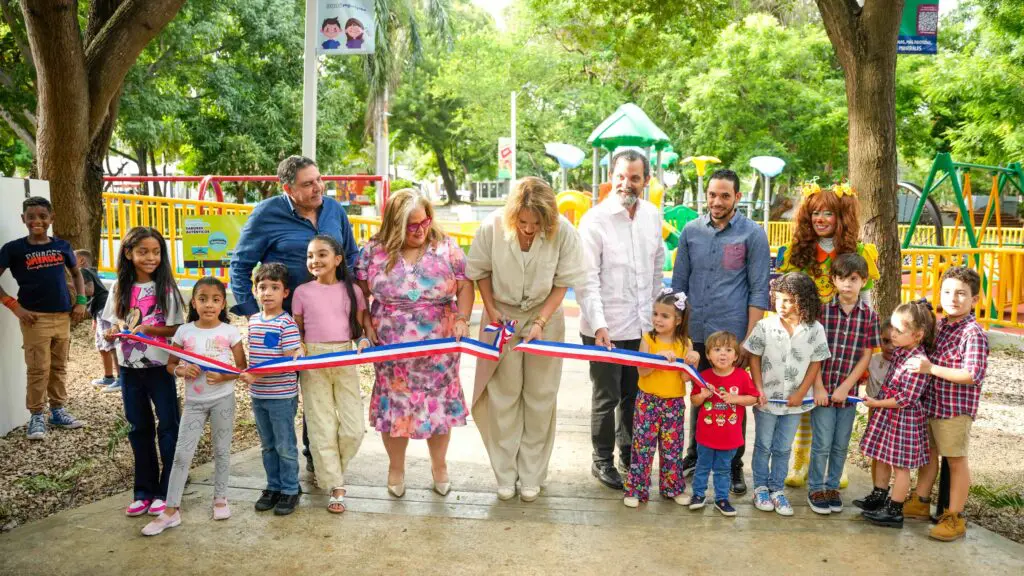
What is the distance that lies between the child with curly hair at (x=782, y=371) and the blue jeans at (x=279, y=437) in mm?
2571

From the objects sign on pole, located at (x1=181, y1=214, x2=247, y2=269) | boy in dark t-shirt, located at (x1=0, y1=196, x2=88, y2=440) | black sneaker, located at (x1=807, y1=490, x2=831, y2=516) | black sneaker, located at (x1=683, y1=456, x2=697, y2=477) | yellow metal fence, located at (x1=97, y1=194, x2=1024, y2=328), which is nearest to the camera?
black sneaker, located at (x1=807, y1=490, x2=831, y2=516)

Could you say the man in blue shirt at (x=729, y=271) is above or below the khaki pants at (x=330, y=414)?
above

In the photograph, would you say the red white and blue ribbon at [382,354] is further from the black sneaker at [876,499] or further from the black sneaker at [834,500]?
the black sneaker at [876,499]

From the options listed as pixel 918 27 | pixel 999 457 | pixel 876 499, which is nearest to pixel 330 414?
pixel 876 499

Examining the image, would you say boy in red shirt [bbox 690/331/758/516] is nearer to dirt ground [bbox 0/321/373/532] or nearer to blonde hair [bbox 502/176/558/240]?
blonde hair [bbox 502/176/558/240]

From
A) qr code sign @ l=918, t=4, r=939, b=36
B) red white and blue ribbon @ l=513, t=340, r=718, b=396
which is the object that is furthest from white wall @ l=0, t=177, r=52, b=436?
qr code sign @ l=918, t=4, r=939, b=36

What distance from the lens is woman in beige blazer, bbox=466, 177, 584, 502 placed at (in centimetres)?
447

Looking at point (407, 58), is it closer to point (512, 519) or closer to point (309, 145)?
point (309, 145)

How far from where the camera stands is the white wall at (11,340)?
18.6 ft

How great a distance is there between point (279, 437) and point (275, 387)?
0.91 feet

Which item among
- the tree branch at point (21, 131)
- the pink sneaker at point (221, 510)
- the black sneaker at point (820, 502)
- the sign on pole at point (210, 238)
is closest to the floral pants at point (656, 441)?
the black sneaker at point (820, 502)

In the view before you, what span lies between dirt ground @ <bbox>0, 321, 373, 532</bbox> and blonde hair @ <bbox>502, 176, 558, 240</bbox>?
8.74ft

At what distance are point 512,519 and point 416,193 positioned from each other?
1.85 m

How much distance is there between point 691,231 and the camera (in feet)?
16.2
